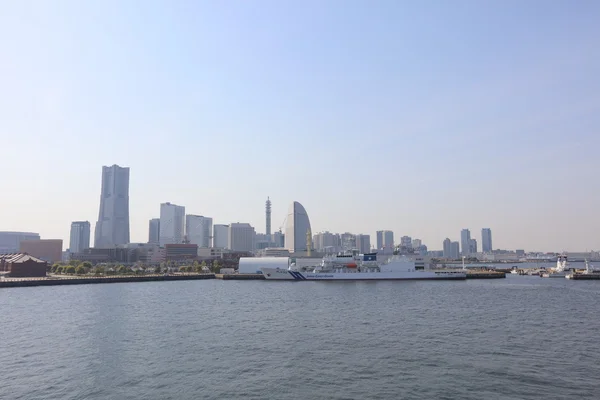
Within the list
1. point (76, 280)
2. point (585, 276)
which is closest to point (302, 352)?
point (76, 280)

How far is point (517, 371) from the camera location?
21.6 meters

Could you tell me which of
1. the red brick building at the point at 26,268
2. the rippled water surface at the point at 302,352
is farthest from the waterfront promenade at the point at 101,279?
the rippled water surface at the point at 302,352

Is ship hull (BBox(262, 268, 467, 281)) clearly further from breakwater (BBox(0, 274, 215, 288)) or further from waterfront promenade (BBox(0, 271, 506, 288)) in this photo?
breakwater (BBox(0, 274, 215, 288))

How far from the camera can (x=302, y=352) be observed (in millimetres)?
25844

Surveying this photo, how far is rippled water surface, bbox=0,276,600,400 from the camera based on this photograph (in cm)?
1938

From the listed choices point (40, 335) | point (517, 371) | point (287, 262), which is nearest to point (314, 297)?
point (40, 335)

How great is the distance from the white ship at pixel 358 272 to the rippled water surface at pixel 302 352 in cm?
4255

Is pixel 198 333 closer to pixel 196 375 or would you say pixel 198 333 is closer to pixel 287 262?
pixel 196 375

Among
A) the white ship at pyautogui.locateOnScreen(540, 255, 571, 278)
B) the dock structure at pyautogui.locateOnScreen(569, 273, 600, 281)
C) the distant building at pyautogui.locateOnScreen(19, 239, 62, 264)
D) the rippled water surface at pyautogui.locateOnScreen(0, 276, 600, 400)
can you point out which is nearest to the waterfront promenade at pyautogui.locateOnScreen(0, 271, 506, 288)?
the white ship at pyautogui.locateOnScreen(540, 255, 571, 278)

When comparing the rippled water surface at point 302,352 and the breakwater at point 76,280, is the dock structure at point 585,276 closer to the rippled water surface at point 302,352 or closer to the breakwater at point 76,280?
the rippled water surface at point 302,352

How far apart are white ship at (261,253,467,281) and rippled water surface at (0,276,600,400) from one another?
140 ft

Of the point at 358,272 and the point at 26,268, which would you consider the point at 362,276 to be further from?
the point at 26,268

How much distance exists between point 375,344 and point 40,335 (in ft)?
80.9

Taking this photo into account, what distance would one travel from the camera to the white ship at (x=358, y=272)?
291ft
